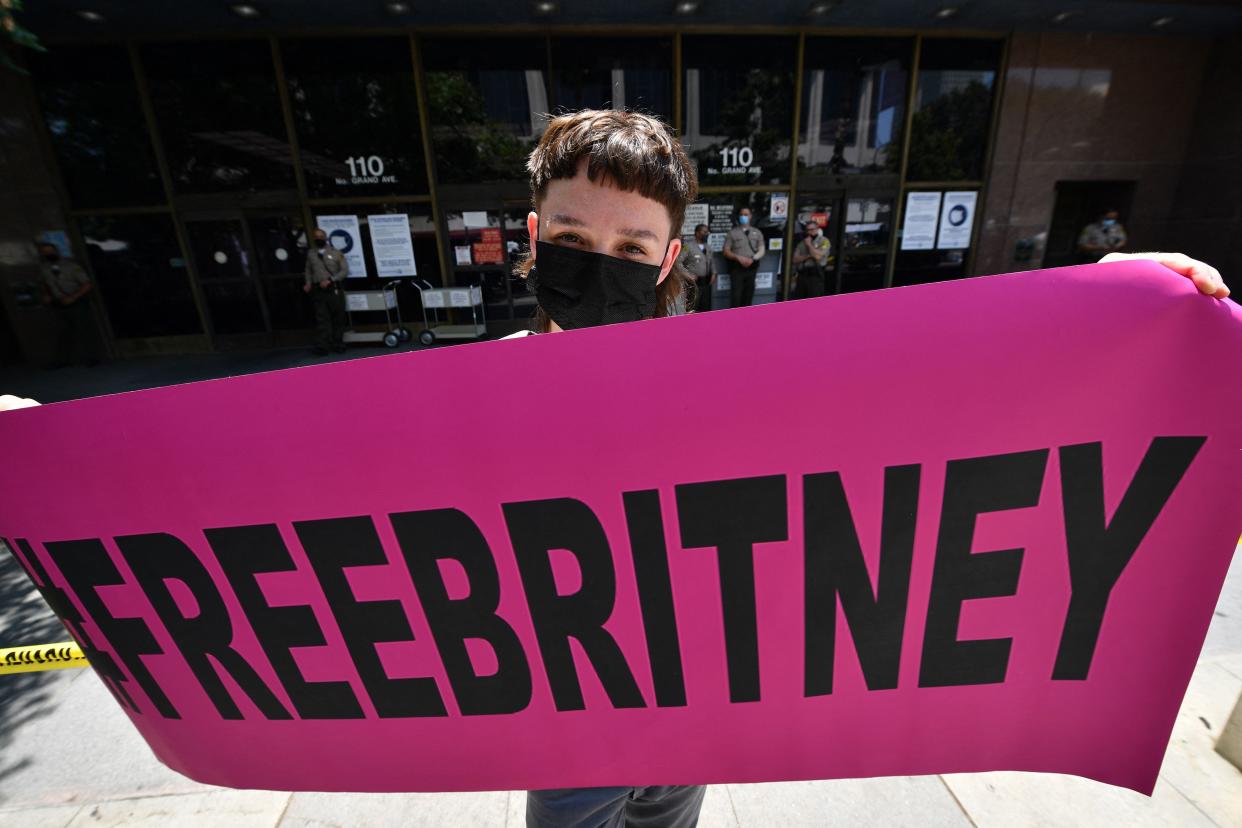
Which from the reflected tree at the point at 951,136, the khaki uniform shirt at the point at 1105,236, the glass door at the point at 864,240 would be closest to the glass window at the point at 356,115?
the glass door at the point at 864,240

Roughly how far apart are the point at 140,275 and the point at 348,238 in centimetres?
337

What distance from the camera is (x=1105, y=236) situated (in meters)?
9.32

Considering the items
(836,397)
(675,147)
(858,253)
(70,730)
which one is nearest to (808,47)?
(858,253)

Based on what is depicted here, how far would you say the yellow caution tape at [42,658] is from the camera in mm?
2016

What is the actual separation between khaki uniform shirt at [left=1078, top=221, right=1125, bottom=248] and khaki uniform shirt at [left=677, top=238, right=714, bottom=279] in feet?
22.2

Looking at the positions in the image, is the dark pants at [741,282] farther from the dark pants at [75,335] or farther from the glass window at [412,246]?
the dark pants at [75,335]

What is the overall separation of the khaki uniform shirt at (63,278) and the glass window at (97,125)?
1.04m

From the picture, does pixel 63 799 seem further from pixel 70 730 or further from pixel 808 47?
pixel 808 47

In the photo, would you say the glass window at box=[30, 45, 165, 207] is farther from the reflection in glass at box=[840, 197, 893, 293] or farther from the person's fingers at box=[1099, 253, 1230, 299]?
the person's fingers at box=[1099, 253, 1230, 299]

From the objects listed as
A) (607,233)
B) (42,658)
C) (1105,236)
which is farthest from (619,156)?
(1105,236)

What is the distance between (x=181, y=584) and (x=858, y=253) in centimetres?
1075

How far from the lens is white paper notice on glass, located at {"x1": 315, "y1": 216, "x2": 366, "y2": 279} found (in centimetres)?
880

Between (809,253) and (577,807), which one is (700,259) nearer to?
(809,253)

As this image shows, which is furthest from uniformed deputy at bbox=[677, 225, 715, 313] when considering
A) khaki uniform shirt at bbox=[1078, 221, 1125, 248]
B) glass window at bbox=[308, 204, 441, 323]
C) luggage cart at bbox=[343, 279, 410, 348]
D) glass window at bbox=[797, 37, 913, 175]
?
khaki uniform shirt at bbox=[1078, 221, 1125, 248]
